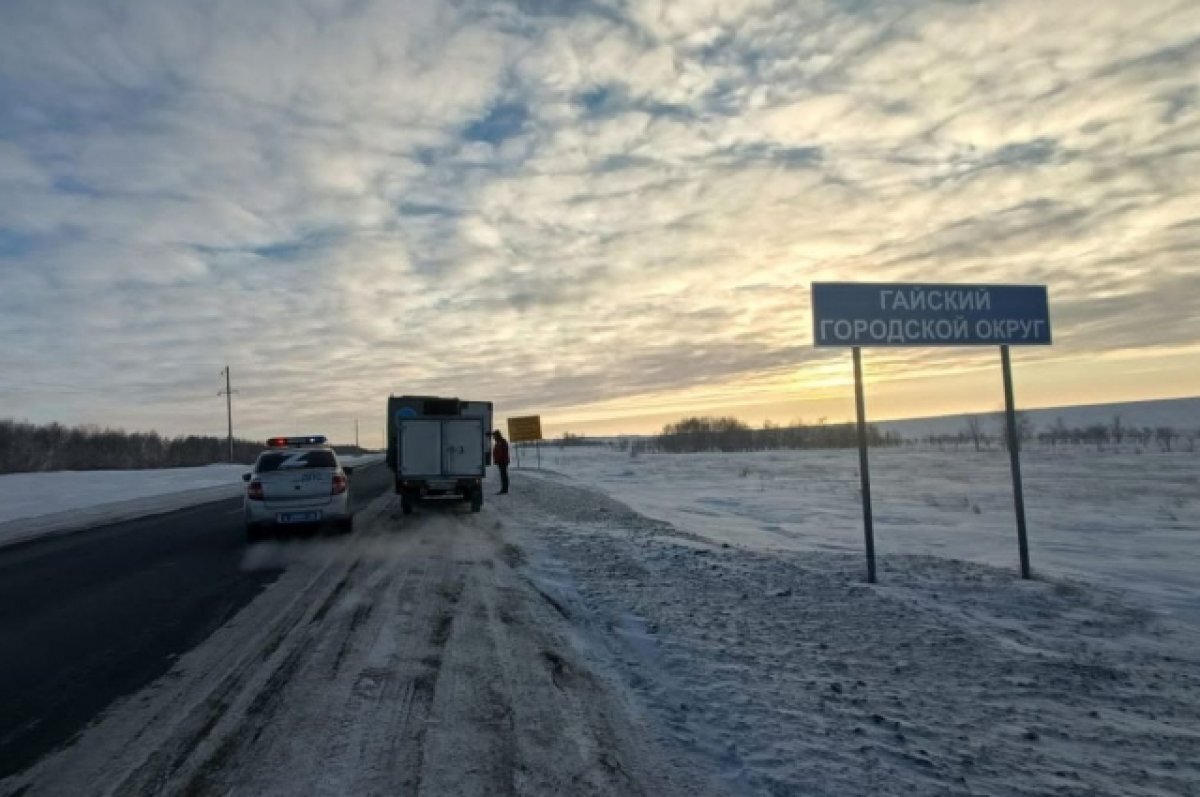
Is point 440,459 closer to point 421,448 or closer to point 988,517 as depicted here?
point 421,448

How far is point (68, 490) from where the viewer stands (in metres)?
32.8

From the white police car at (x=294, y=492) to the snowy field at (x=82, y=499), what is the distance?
586cm

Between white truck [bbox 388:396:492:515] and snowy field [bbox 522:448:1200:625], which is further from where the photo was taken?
white truck [bbox 388:396:492:515]

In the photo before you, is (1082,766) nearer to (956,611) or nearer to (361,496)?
(956,611)

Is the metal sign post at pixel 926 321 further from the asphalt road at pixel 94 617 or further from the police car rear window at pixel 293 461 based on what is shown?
the police car rear window at pixel 293 461

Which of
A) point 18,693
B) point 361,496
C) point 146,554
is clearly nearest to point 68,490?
point 361,496

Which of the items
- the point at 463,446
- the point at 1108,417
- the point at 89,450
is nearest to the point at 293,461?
the point at 463,446

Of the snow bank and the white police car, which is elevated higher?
the white police car

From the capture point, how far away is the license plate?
14.1 meters

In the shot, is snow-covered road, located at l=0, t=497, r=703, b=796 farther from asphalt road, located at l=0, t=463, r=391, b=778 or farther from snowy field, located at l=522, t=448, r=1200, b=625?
snowy field, located at l=522, t=448, r=1200, b=625

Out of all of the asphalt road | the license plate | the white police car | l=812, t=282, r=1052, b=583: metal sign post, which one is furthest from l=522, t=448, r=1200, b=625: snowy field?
the asphalt road

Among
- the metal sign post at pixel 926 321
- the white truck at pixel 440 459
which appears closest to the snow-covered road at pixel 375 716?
the metal sign post at pixel 926 321

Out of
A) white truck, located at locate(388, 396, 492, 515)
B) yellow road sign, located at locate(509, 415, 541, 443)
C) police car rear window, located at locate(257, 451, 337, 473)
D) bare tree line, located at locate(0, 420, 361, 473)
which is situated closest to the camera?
police car rear window, located at locate(257, 451, 337, 473)

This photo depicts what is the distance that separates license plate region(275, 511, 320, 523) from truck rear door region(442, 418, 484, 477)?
247 inches
